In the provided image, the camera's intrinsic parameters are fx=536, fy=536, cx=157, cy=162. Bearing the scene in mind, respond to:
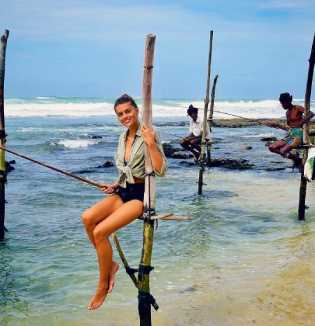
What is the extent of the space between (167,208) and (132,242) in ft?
11.0

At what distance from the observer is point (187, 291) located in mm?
7766

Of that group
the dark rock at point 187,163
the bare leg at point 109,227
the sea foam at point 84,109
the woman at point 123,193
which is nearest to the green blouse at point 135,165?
the woman at point 123,193

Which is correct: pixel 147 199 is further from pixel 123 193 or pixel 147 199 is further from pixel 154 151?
pixel 154 151

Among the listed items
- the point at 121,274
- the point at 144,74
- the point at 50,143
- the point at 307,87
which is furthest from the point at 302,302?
the point at 50,143

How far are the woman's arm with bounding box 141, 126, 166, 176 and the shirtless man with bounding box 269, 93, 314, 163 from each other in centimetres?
644

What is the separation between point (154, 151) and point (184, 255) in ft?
16.5

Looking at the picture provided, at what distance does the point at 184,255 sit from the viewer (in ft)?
31.6

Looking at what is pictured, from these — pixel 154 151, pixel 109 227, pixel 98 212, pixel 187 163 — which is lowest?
pixel 187 163

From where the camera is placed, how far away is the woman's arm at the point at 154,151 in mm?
4867

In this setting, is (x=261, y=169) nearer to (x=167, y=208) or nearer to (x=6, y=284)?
(x=167, y=208)

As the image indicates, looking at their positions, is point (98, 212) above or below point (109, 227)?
above

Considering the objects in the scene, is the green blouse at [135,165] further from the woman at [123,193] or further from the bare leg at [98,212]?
the bare leg at [98,212]

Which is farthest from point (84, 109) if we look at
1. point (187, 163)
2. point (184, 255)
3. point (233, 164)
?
point (184, 255)

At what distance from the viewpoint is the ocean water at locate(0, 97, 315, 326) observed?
708 centimetres
